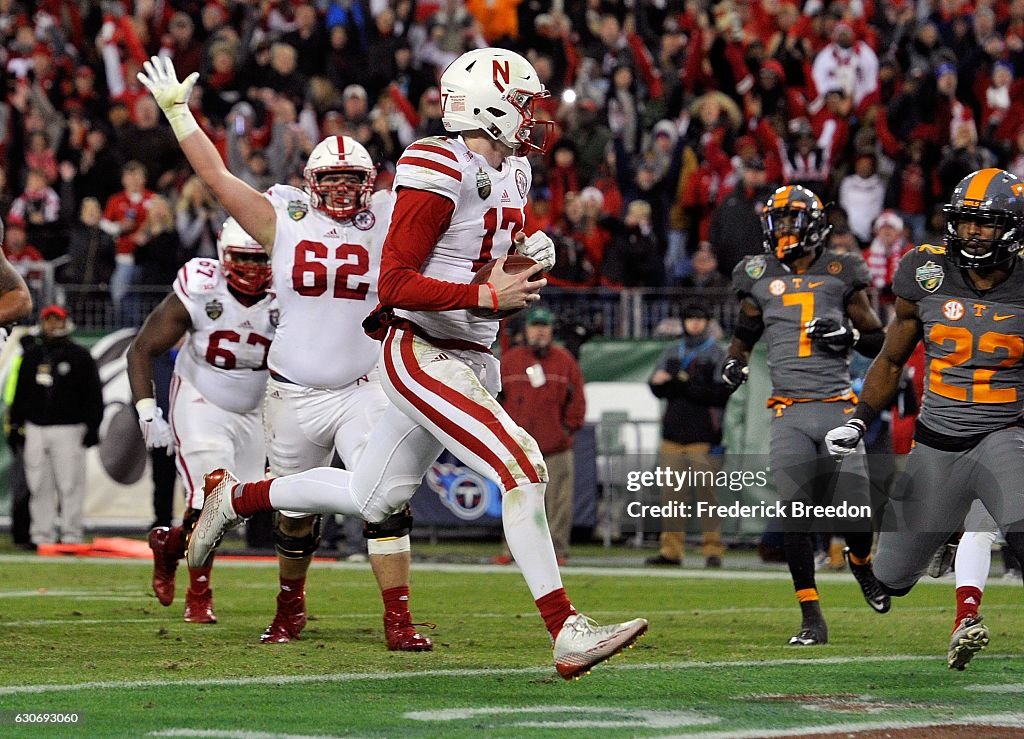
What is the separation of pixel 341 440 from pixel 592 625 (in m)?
1.88

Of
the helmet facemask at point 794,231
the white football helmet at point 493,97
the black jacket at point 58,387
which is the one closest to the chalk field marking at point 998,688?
the white football helmet at point 493,97

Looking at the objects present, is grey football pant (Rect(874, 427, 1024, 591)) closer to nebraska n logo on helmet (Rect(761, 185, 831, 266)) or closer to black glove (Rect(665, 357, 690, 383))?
nebraska n logo on helmet (Rect(761, 185, 831, 266))

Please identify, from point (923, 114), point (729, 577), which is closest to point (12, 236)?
point (729, 577)

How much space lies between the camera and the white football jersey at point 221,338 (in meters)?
7.98

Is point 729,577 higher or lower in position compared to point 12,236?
lower

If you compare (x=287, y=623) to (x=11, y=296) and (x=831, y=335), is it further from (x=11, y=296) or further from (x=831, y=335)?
(x=831, y=335)

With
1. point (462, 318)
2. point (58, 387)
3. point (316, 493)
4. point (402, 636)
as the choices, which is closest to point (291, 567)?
point (402, 636)

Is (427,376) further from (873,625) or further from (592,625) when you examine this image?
(873,625)

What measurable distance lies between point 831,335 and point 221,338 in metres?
2.83

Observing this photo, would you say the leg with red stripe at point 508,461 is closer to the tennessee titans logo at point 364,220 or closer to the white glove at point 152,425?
the tennessee titans logo at point 364,220

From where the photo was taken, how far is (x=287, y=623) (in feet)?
22.4

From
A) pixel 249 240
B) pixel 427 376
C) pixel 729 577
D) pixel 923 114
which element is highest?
pixel 923 114

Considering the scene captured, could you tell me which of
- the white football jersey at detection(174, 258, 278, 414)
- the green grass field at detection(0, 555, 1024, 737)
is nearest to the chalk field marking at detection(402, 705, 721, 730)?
the green grass field at detection(0, 555, 1024, 737)

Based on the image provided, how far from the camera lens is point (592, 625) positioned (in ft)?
16.9
